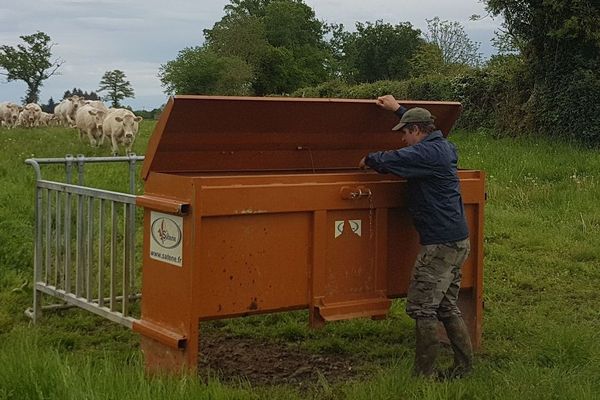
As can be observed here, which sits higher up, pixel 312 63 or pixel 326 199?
pixel 312 63

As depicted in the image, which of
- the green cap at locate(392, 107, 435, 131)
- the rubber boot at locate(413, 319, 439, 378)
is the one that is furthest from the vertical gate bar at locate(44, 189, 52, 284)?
the rubber boot at locate(413, 319, 439, 378)

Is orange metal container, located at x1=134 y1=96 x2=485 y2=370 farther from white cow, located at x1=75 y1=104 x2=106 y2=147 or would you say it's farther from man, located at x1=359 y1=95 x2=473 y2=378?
white cow, located at x1=75 y1=104 x2=106 y2=147

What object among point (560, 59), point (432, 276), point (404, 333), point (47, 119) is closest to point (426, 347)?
point (432, 276)

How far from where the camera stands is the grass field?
4.76 metres

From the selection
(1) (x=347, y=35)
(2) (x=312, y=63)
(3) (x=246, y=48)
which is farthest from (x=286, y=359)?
(1) (x=347, y=35)

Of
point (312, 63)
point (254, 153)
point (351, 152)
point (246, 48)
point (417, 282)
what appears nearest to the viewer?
point (417, 282)

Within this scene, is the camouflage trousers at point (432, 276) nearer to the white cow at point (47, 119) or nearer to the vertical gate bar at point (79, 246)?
the vertical gate bar at point (79, 246)

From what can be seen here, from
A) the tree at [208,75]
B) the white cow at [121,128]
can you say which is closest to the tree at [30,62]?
the tree at [208,75]

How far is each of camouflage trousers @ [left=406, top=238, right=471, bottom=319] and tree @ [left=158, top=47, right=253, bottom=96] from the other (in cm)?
5505

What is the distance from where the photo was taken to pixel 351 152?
22.2ft

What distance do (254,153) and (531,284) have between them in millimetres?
3597

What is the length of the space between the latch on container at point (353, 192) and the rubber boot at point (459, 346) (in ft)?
3.38

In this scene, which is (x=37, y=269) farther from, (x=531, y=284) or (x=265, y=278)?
(x=531, y=284)

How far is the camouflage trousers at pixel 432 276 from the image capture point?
5.66 metres
